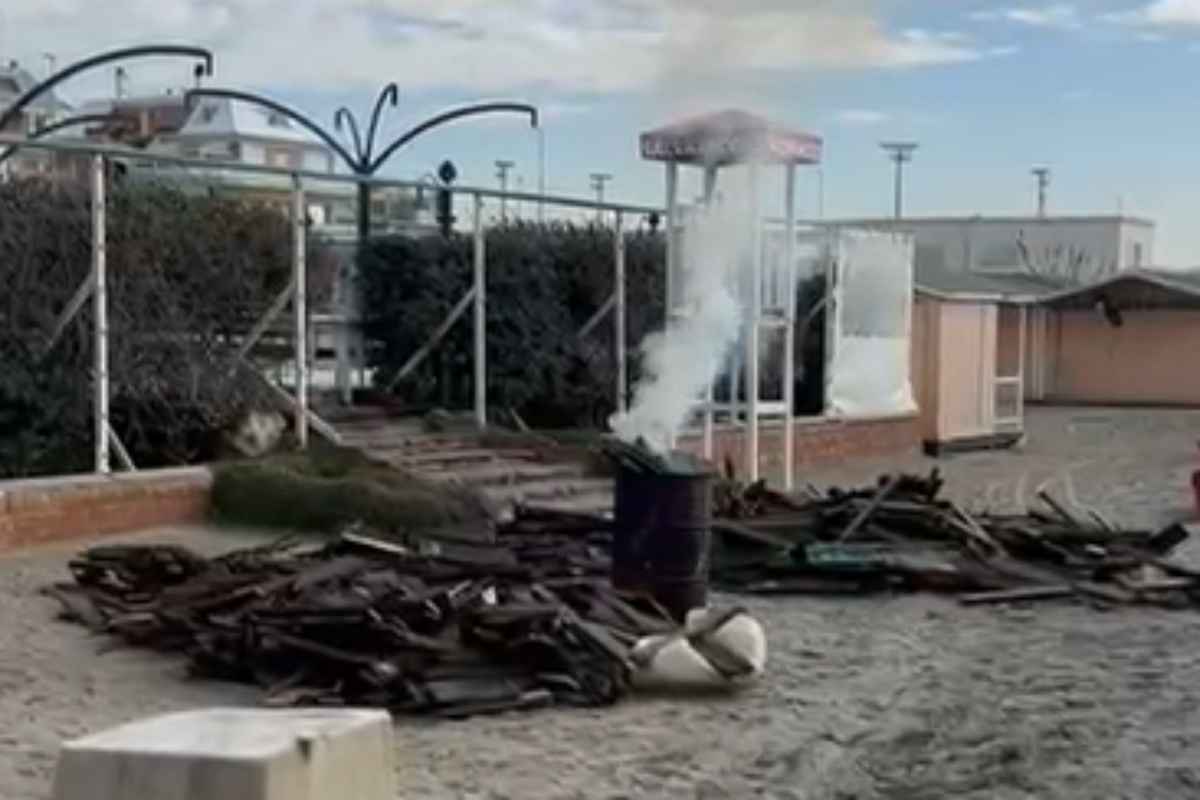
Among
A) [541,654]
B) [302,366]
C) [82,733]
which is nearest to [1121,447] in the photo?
[302,366]

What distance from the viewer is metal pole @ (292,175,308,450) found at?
46.1 ft

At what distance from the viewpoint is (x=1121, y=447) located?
2536cm

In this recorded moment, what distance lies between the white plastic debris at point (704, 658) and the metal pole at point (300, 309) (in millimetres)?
5946

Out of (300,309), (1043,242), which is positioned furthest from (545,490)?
(1043,242)

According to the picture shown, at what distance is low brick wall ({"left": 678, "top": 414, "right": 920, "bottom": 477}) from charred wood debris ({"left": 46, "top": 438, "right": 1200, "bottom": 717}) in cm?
351

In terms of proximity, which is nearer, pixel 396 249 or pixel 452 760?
pixel 452 760

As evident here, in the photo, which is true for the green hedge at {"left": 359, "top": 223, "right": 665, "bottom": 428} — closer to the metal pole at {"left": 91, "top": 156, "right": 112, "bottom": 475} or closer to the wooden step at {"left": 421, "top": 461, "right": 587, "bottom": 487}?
the wooden step at {"left": 421, "top": 461, "right": 587, "bottom": 487}

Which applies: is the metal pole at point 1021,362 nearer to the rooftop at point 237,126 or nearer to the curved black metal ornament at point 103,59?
the rooftop at point 237,126

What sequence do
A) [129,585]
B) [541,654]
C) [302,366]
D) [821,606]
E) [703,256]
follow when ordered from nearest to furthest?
[541,654]
[129,585]
[821,606]
[302,366]
[703,256]

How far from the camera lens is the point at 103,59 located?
15.7m

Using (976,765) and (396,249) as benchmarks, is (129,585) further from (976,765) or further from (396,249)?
(396,249)

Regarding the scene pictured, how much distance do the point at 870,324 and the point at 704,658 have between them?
13649mm

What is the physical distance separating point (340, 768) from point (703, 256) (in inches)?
479

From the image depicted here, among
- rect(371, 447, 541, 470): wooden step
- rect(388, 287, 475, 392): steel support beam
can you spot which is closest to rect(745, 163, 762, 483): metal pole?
rect(371, 447, 541, 470): wooden step
